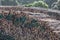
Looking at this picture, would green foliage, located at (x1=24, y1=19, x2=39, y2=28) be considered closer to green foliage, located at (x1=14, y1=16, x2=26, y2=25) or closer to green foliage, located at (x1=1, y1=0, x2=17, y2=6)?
green foliage, located at (x1=14, y1=16, x2=26, y2=25)

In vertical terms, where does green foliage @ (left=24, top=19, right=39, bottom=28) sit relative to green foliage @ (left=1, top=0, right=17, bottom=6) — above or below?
above

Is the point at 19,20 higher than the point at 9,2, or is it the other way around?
the point at 19,20

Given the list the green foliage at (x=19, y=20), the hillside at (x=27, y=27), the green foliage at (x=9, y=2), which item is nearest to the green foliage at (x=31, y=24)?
the hillside at (x=27, y=27)

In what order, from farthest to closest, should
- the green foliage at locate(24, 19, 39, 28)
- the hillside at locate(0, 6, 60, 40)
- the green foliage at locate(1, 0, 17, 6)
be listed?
1. the green foliage at locate(1, 0, 17, 6)
2. the green foliage at locate(24, 19, 39, 28)
3. the hillside at locate(0, 6, 60, 40)

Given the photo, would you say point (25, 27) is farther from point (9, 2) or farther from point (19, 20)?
point (9, 2)

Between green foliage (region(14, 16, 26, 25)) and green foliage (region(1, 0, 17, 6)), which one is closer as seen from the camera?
green foliage (region(14, 16, 26, 25))

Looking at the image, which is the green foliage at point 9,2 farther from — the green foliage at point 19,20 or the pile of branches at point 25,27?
the green foliage at point 19,20

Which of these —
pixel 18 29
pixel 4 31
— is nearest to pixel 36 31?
pixel 18 29

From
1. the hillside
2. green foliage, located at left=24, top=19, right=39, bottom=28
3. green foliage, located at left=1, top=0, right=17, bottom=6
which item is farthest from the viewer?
green foliage, located at left=1, top=0, right=17, bottom=6

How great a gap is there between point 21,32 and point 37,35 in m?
0.35

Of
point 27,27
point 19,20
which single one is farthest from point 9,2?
point 27,27

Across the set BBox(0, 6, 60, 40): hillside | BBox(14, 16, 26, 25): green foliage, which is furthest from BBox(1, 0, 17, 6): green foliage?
BBox(14, 16, 26, 25): green foliage

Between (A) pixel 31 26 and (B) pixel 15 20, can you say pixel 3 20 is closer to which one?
(B) pixel 15 20

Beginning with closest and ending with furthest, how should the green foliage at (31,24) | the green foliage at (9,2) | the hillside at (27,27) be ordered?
the hillside at (27,27) < the green foliage at (31,24) < the green foliage at (9,2)
